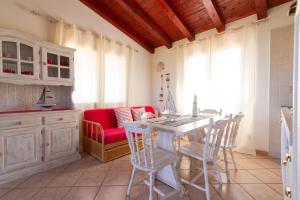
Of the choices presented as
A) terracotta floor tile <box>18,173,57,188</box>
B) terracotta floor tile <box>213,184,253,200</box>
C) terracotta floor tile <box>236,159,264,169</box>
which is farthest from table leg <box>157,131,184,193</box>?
terracotta floor tile <box>18,173,57,188</box>

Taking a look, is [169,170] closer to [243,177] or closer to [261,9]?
[243,177]

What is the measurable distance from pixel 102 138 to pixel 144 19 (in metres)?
2.56

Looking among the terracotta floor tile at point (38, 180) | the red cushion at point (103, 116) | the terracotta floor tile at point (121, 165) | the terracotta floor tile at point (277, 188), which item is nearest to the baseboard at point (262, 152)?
the terracotta floor tile at point (277, 188)

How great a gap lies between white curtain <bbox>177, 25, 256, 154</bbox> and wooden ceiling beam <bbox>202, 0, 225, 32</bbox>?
0.18 metres

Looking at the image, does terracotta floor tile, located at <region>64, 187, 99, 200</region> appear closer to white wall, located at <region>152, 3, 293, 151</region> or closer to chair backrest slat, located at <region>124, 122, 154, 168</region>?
chair backrest slat, located at <region>124, 122, 154, 168</region>

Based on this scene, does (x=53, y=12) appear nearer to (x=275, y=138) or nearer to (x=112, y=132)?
(x=112, y=132)

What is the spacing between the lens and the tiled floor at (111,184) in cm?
168

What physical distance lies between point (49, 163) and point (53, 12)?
248 cm

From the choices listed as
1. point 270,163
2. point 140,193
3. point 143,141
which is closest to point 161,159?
point 143,141

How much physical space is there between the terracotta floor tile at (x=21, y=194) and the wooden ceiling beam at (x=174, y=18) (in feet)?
10.9

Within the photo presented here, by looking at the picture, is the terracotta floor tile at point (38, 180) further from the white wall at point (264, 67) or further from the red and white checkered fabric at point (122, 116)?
the white wall at point (264, 67)

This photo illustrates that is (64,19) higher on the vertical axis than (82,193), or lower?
higher

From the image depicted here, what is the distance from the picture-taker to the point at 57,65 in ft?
7.93

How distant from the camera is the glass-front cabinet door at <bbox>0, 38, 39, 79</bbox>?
1936 mm
